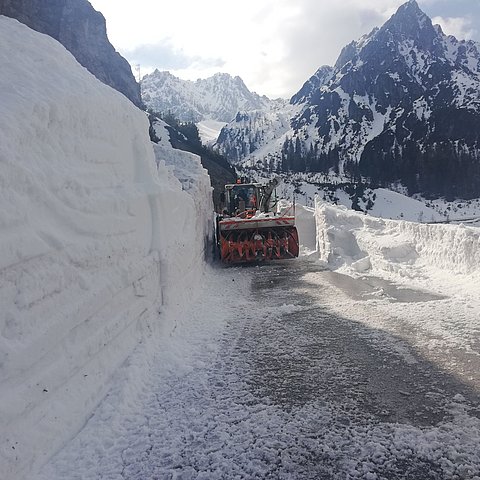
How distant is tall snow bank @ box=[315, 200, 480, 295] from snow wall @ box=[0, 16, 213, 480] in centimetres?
540

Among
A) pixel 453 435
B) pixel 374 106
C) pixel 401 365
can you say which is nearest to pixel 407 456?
pixel 453 435

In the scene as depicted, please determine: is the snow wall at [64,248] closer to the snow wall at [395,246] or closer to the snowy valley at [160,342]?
the snowy valley at [160,342]

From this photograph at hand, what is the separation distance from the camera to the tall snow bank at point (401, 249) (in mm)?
8891

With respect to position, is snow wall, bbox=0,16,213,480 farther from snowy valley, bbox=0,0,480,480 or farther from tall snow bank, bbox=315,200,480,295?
tall snow bank, bbox=315,200,480,295

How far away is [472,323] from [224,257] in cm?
856

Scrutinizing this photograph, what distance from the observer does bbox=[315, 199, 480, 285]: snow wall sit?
905cm

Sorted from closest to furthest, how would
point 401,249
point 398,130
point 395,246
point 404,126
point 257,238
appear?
point 401,249 < point 395,246 < point 257,238 < point 398,130 < point 404,126

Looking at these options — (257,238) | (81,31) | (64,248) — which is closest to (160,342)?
(64,248)

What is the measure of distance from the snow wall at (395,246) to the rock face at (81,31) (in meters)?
50.3

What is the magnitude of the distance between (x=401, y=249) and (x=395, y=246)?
0.61 feet

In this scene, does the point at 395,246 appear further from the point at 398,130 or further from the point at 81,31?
the point at 398,130

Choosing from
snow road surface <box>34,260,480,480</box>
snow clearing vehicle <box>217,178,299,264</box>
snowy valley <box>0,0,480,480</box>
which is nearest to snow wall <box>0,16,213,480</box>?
snowy valley <box>0,0,480,480</box>

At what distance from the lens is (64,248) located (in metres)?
4.38

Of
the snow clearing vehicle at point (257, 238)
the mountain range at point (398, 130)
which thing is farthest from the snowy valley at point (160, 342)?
the mountain range at point (398, 130)
